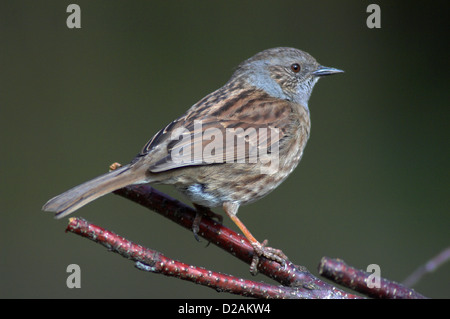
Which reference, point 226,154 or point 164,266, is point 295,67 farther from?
point 164,266

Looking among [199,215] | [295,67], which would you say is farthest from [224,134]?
[295,67]

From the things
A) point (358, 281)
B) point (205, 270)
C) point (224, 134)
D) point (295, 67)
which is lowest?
point (358, 281)

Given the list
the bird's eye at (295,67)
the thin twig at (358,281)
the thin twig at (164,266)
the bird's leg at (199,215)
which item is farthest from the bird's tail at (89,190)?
the bird's eye at (295,67)

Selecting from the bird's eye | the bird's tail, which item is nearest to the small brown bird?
the bird's tail

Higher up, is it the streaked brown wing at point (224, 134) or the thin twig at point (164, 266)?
the streaked brown wing at point (224, 134)

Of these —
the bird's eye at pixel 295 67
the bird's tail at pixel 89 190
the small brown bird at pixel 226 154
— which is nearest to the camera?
the bird's tail at pixel 89 190

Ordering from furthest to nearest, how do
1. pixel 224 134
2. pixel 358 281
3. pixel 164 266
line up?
pixel 224 134
pixel 358 281
pixel 164 266

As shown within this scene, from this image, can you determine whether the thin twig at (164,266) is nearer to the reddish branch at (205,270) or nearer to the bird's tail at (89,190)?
the reddish branch at (205,270)
